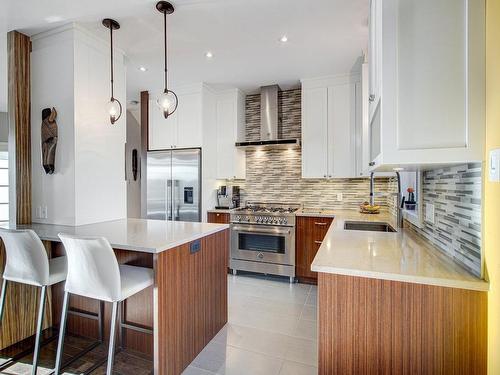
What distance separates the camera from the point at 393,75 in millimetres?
1179

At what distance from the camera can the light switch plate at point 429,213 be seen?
5.56 ft

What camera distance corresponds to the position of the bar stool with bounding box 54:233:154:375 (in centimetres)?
151

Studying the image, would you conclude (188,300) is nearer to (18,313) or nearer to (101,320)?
(101,320)

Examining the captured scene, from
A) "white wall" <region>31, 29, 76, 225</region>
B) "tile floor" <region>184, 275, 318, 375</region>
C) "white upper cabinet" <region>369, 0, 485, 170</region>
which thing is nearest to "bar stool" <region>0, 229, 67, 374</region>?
"white wall" <region>31, 29, 76, 225</region>

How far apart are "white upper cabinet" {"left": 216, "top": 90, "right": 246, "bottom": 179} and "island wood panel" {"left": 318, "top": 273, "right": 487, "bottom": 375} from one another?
2987mm

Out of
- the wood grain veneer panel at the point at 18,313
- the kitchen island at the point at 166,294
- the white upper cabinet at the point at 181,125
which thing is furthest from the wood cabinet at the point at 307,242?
the wood grain veneer panel at the point at 18,313

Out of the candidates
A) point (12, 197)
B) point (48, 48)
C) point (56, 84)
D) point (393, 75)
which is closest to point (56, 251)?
point (12, 197)

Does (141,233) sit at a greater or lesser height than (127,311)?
greater

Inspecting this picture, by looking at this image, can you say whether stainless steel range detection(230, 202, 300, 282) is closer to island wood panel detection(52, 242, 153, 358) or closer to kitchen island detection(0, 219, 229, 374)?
kitchen island detection(0, 219, 229, 374)

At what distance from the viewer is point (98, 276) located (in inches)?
61.9

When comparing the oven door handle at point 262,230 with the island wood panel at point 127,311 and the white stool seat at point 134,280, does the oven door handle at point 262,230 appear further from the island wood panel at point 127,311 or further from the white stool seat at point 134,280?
the white stool seat at point 134,280

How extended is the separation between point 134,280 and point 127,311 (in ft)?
1.86

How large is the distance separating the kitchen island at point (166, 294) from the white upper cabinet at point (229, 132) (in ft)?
5.92

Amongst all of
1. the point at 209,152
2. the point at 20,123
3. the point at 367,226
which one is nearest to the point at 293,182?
the point at 209,152
